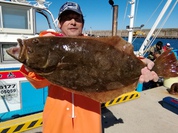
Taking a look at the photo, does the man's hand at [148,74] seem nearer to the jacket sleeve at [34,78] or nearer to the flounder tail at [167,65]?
the flounder tail at [167,65]

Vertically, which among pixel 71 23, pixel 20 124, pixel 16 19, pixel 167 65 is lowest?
pixel 20 124

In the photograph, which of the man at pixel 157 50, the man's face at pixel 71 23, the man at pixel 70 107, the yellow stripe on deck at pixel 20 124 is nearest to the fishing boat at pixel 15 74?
the yellow stripe on deck at pixel 20 124

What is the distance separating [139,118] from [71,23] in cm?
355

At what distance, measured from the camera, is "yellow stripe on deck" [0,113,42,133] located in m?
3.60

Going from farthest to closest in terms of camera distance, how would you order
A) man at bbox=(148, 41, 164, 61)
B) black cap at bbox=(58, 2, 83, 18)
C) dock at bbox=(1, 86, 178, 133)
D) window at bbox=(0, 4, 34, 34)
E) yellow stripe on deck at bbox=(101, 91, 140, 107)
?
man at bbox=(148, 41, 164, 61) < yellow stripe on deck at bbox=(101, 91, 140, 107) < window at bbox=(0, 4, 34, 34) < dock at bbox=(1, 86, 178, 133) < black cap at bbox=(58, 2, 83, 18)

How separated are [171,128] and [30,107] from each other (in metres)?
3.78

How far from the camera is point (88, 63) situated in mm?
1855

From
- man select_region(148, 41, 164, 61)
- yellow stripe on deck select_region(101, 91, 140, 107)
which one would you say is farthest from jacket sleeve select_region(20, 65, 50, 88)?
man select_region(148, 41, 164, 61)

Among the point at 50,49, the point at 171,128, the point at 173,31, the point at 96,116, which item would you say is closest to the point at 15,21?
the point at 50,49

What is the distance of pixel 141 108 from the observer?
506 cm

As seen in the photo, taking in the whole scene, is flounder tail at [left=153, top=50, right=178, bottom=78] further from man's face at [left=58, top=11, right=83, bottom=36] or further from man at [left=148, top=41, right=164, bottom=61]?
man at [left=148, top=41, right=164, bottom=61]

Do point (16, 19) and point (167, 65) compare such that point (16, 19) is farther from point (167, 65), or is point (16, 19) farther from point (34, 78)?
point (167, 65)

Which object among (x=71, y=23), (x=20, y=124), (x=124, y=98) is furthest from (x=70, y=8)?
(x=124, y=98)

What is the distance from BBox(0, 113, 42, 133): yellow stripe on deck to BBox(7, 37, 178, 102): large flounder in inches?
101
